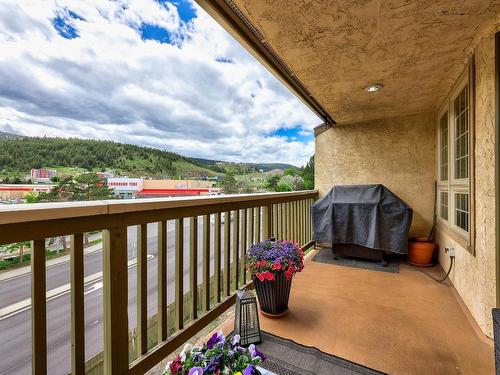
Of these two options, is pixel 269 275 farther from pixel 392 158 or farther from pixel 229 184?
pixel 392 158

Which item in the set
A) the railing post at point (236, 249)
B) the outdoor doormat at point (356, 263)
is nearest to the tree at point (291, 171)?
the outdoor doormat at point (356, 263)

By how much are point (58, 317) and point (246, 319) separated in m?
1.13

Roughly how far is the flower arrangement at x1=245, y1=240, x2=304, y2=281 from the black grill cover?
1.68 metres

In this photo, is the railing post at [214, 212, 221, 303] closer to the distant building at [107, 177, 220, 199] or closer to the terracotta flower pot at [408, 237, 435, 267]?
the distant building at [107, 177, 220, 199]

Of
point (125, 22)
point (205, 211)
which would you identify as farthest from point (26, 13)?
point (205, 211)

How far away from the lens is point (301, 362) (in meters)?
1.58

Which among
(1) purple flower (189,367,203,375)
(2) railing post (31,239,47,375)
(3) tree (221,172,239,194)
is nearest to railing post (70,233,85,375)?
(2) railing post (31,239,47,375)

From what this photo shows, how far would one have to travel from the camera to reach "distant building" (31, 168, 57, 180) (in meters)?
1.06

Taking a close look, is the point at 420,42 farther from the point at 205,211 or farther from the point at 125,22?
the point at 125,22

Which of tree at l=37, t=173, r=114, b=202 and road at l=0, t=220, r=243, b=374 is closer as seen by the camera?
road at l=0, t=220, r=243, b=374

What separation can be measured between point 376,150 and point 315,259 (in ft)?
7.06

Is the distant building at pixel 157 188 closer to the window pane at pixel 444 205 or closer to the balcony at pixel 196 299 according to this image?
the balcony at pixel 196 299

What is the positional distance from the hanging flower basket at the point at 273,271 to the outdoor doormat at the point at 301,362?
1.13 ft

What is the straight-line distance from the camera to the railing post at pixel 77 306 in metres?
1.13
